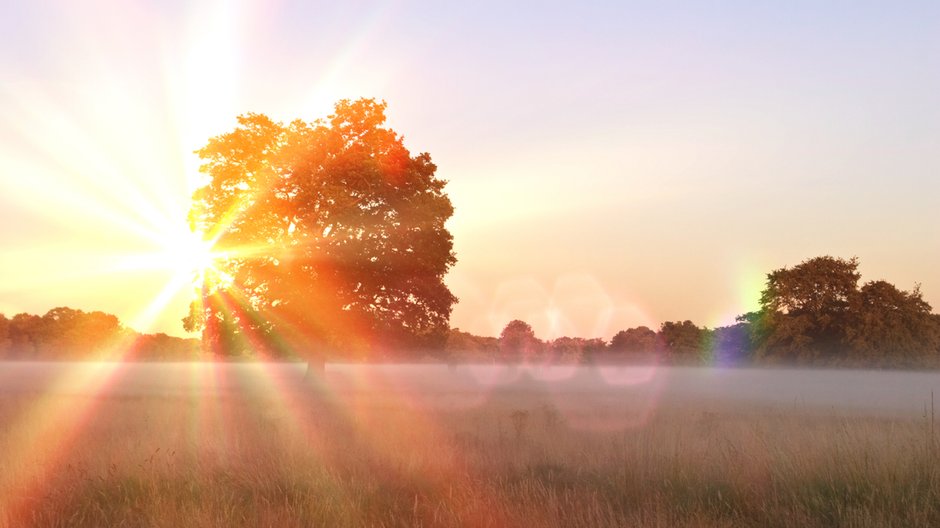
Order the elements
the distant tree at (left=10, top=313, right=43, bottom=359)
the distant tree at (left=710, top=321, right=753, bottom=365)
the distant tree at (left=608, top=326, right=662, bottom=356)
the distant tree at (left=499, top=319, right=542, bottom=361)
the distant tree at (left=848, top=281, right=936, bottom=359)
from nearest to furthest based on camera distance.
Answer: the distant tree at (left=848, top=281, right=936, bottom=359) < the distant tree at (left=710, top=321, right=753, bottom=365) < the distant tree at (left=608, top=326, right=662, bottom=356) < the distant tree at (left=10, top=313, right=43, bottom=359) < the distant tree at (left=499, top=319, right=542, bottom=361)

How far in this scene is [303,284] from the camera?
30.1 meters

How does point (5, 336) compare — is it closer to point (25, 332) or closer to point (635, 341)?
point (25, 332)

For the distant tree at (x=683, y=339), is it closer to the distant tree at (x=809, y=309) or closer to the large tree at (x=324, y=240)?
the distant tree at (x=809, y=309)

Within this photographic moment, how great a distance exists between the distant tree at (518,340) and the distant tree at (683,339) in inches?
1390

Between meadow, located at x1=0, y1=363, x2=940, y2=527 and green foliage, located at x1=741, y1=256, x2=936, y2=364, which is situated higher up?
green foliage, located at x1=741, y1=256, x2=936, y2=364

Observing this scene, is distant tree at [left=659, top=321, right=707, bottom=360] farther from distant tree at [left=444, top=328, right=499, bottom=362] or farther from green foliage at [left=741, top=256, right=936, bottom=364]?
green foliage at [left=741, top=256, right=936, bottom=364]

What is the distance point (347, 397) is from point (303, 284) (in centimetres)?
544

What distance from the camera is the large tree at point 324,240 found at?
30047 mm

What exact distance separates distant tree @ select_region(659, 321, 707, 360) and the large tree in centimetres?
5449

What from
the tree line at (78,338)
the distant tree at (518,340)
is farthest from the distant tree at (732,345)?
the tree line at (78,338)

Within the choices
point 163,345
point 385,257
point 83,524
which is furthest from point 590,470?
point 163,345

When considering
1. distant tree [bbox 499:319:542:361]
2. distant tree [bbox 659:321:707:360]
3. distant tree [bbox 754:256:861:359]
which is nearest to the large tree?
distant tree [bbox 754:256:861:359]

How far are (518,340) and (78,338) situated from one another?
250ft

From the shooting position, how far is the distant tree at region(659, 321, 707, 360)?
272 ft
